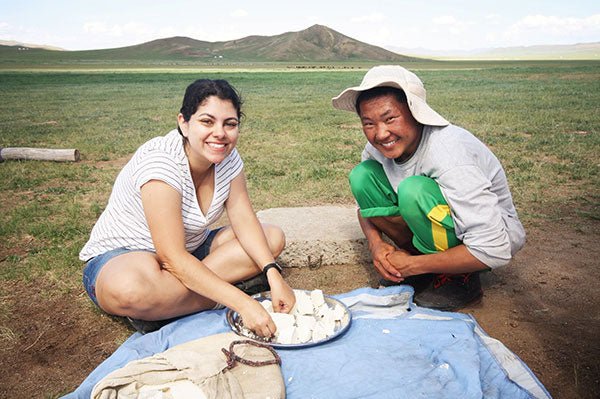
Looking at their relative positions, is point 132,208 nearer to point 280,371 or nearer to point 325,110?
point 280,371

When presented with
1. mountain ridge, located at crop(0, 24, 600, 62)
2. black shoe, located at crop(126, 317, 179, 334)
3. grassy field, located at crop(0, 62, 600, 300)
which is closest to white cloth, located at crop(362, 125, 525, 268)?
black shoe, located at crop(126, 317, 179, 334)

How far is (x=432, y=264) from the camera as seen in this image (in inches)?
111

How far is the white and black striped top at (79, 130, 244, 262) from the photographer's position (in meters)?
2.60

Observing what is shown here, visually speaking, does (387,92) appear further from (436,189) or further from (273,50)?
(273,50)

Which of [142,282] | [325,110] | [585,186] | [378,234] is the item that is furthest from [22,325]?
[325,110]

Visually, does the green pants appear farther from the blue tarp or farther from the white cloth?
the blue tarp

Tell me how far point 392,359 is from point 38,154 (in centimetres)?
726

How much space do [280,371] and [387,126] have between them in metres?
1.40

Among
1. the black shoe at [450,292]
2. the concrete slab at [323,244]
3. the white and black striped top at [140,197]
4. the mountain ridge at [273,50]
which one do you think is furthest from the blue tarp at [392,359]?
the mountain ridge at [273,50]

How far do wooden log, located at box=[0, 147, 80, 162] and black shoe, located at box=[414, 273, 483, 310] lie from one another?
260 inches

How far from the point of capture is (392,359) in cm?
246

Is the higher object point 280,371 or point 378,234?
point 378,234

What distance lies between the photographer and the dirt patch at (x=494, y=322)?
2.57 m

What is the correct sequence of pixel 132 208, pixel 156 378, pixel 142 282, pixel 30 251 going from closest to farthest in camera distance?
pixel 156 378 → pixel 142 282 → pixel 132 208 → pixel 30 251
